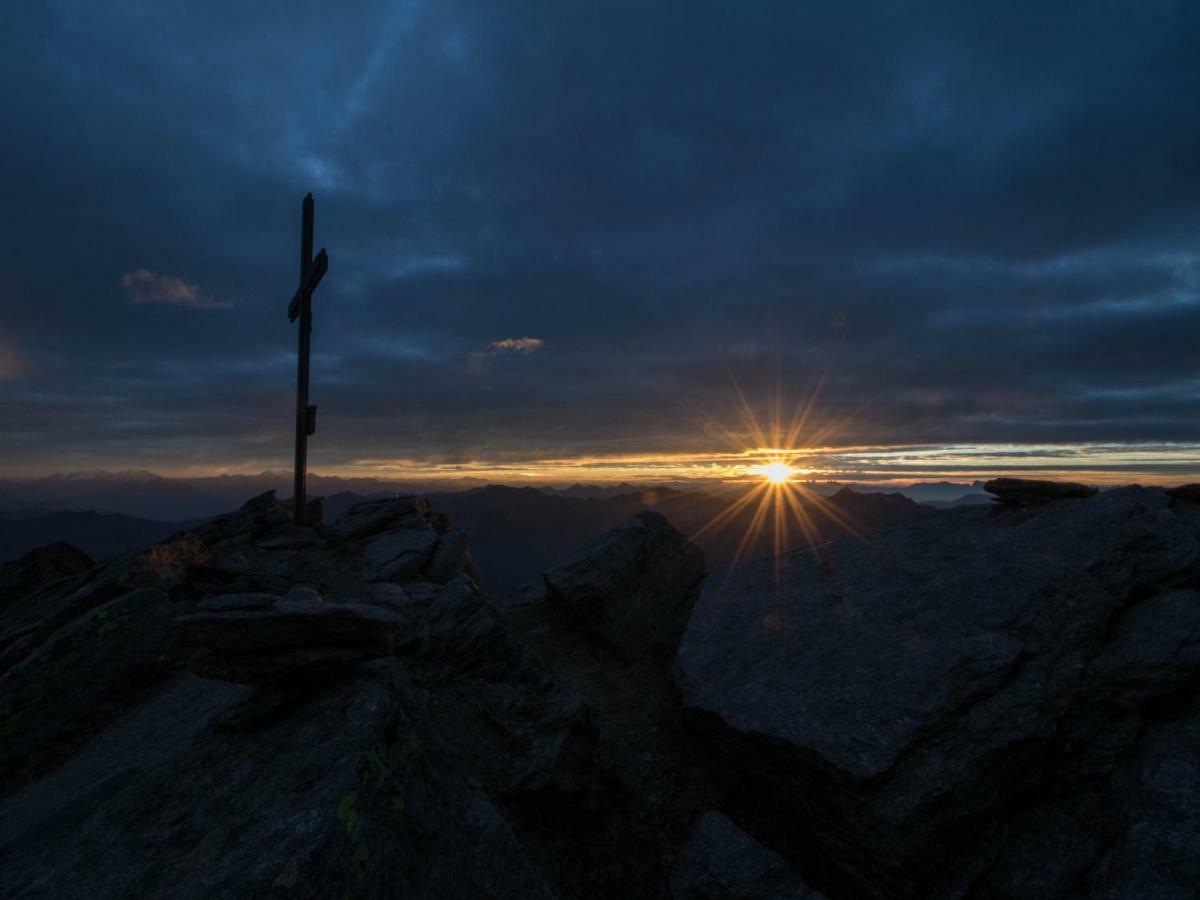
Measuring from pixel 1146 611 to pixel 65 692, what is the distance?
20.3 metres

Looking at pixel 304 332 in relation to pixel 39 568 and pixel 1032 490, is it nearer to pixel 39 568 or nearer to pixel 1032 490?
pixel 39 568

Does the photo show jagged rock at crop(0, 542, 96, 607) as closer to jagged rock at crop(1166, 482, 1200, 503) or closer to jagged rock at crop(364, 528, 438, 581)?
jagged rock at crop(364, 528, 438, 581)

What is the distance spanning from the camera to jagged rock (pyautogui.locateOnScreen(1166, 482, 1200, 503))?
13.4 m

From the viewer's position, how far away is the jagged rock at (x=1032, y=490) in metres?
13.5

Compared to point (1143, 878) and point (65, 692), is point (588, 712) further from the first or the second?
point (65, 692)

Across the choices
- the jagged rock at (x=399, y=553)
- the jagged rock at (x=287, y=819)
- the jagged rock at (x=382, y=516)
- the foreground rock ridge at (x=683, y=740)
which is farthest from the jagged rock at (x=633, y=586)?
the jagged rock at (x=382, y=516)

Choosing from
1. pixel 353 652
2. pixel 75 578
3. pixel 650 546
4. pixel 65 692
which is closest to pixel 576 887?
pixel 353 652

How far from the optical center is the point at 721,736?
10.3 metres

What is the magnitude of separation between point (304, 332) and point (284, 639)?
757 inches

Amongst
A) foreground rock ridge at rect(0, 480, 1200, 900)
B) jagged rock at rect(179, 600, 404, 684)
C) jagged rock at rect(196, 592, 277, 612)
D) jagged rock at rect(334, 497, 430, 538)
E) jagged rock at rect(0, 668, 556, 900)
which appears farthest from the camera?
jagged rock at rect(334, 497, 430, 538)

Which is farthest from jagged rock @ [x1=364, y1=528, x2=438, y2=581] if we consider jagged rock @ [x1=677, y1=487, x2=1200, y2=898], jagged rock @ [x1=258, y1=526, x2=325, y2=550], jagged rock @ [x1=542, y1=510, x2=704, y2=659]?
jagged rock @ [x1=677, y1=487, x2=1200, y2=898]

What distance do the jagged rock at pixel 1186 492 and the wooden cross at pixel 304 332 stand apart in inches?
1089

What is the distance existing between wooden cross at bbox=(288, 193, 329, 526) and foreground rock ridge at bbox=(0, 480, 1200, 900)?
10.1 m

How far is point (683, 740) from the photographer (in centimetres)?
1142
